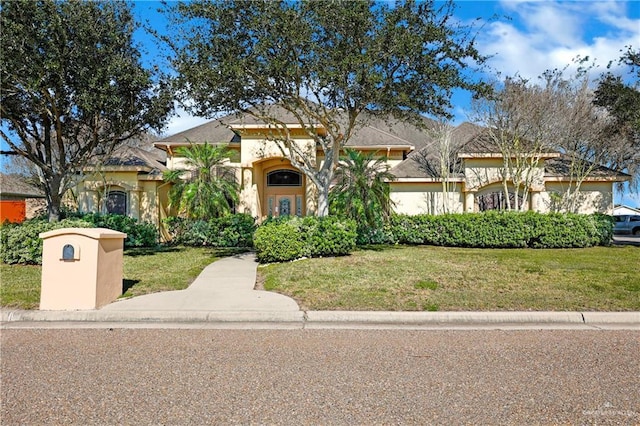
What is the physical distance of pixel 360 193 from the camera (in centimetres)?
1730

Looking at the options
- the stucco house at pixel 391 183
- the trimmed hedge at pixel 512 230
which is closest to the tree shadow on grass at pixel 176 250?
the stucco house at pixel 391 183

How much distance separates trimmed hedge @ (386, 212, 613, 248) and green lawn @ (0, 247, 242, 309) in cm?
791

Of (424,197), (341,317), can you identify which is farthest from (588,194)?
(341,317)

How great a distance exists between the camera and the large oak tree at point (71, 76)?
10.9 m

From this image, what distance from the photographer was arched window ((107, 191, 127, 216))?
2130 cm

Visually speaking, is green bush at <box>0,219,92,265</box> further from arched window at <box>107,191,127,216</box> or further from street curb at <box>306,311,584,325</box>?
arched window at <box>107,191,127,216</box>

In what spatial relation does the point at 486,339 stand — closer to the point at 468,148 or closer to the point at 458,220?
the point at 458,220

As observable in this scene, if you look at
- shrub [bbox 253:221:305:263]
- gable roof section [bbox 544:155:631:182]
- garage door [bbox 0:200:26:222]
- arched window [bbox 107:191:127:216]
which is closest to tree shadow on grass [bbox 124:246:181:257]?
shrub [bbox 253:221:305:263]

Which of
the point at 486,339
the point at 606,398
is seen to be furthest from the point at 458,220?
the point at 606,398

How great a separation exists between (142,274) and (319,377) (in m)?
7.32

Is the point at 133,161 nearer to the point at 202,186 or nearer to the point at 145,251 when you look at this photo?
the point at 202,186

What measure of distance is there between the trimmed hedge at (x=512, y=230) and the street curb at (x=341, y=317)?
9785 millimetres

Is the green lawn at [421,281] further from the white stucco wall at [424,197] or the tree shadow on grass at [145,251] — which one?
the white stucco wall at [424,197]

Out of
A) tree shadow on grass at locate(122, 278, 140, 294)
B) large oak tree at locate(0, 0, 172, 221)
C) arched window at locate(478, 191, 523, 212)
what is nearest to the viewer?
tree shadow on grass at locate(122, 278, 140, 294)
